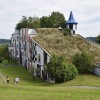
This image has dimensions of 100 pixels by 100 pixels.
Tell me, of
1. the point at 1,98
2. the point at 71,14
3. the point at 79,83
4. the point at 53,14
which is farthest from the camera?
the point at 53,14

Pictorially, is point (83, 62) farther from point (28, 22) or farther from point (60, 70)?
point (28, 22)

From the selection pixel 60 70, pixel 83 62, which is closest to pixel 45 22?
pixel 83 62

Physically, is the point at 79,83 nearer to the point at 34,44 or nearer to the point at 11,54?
the point at 34,44

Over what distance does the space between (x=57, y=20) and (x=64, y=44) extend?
144 ft

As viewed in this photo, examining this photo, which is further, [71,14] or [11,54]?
[11,54]

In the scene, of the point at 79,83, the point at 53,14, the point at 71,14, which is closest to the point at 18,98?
the point at 79,83

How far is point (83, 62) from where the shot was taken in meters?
62.5

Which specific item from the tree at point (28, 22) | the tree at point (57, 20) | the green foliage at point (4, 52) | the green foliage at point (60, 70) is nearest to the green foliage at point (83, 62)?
the green foliage at point (60, 70)

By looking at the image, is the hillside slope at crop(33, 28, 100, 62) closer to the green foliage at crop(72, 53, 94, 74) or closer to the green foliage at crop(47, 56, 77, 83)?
the green foliage at crop(72, 53, 94, 74)

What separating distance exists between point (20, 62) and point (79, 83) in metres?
42.3

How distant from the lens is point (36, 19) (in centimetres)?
10681

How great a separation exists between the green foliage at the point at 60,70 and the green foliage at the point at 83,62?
3.89 meters

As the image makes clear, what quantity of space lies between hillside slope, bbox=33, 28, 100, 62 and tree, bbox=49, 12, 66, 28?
3062 cm

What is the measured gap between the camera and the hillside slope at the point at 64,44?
225 ft
